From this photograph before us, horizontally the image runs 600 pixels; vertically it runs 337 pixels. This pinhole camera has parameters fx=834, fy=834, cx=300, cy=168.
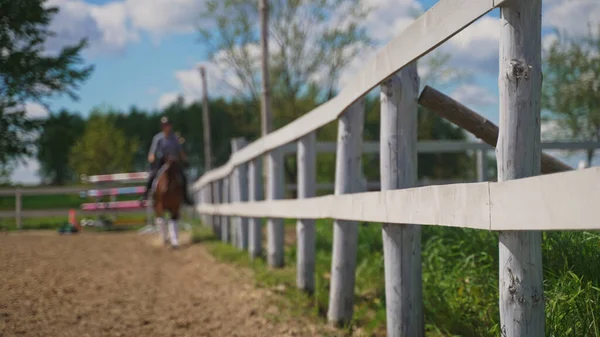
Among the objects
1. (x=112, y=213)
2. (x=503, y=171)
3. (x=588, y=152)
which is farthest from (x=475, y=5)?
(x=112, y=213)

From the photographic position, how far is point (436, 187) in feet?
11.7

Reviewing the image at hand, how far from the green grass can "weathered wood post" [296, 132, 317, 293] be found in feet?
0.41

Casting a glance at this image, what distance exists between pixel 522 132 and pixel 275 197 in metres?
6.16

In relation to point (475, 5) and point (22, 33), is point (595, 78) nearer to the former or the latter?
point (22, 33)

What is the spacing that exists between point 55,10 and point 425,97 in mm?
2920

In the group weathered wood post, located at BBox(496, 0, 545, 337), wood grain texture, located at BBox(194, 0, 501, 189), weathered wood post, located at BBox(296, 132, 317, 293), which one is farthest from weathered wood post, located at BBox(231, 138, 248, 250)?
weathered wood post, located at BBox(496, 0, 545, 337)

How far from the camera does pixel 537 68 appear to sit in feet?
10.0

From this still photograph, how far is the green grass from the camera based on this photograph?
11.7 ft

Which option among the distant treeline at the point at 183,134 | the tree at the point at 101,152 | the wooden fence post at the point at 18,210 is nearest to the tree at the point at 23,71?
the distant treeline at the point at 183,134

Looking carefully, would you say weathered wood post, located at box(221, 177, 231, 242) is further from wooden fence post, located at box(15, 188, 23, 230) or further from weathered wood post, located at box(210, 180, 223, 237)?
wooden fence post, located at box(15, 188, 23, 230)

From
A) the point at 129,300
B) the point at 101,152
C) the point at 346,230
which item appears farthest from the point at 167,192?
the point at 101,152

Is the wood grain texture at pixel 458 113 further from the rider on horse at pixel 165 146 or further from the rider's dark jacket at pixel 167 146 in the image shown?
the rider's dark jacket at pixel 167 146

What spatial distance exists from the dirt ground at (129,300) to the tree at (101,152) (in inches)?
1675

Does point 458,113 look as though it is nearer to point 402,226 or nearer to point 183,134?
point 402,226
